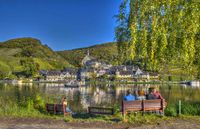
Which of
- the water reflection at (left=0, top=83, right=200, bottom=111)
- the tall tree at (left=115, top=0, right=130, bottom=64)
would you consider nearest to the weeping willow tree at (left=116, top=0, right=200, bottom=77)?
the tall tree at (left=115, top=0, right=130, bottom=64)

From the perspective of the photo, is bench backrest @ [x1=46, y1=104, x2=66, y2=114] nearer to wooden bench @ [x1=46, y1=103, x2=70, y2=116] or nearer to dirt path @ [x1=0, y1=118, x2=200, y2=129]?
wooden bench @ [x1=46, y1=103, x2=70, y2=116]

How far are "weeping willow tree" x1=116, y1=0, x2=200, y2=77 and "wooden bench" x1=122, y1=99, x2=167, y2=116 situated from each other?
2.43 m

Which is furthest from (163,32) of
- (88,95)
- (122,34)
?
(88,95)

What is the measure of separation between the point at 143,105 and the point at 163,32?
16.6 feet

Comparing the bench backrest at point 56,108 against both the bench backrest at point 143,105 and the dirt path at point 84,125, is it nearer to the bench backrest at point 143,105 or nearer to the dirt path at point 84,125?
the dirt path at point 84,125

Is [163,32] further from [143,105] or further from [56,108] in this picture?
[56,108]

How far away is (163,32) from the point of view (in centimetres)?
2238

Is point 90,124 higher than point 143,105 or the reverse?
the reverse

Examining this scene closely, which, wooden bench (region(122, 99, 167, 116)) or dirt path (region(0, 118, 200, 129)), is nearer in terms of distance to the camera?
dirt path (region(0, 118, 200, 129))

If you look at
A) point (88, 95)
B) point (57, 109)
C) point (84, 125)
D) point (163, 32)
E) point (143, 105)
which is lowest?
point (88, 95)

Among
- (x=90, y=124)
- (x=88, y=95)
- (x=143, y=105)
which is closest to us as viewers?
(x=90, y=124)

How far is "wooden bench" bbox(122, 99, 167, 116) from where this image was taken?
2241cm

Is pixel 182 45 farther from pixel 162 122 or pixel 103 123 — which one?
pixel 103 123

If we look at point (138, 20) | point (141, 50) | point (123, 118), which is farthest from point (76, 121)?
point (138, 20)
